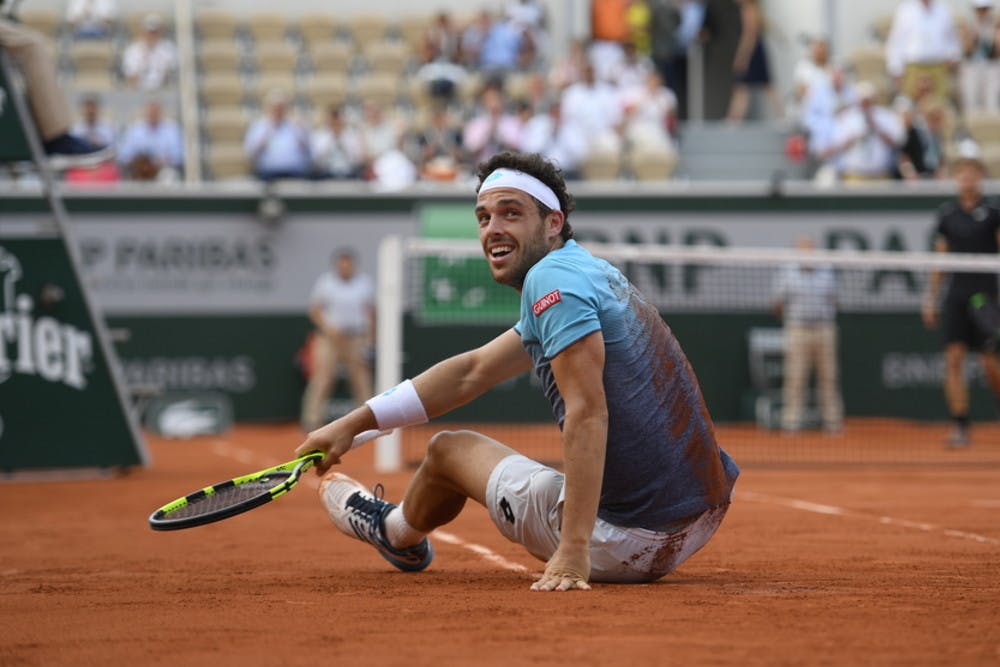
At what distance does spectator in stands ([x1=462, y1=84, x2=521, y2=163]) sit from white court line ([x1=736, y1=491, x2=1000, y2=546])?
30.2ft

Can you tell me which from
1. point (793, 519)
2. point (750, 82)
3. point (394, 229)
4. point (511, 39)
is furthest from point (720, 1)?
point (793, 519)

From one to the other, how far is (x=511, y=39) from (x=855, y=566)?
16.6m

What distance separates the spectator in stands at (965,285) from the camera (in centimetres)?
1498

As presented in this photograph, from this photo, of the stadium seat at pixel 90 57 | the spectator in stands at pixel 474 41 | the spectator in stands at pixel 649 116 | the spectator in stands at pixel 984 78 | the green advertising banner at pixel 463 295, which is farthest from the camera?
the spectator in stands at pixel 474 41

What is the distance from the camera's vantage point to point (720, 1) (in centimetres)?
2534

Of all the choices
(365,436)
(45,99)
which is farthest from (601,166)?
(365,436)

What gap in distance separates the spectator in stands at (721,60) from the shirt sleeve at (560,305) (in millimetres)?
20281

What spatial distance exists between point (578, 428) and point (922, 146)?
15.2 metres

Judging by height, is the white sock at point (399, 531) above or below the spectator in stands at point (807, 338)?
above

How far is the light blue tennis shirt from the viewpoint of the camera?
552cm

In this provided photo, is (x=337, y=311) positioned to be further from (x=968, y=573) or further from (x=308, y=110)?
(x=968, y=573)

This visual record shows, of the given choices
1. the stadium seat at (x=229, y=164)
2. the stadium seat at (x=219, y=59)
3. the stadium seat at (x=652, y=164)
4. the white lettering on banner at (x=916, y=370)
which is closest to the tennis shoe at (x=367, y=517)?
the white lettering on banner at (x=916, y=370)

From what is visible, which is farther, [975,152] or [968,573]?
[975,152]

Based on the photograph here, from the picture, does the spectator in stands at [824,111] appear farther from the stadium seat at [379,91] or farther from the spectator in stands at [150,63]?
the spectator in stands at [150,63]
